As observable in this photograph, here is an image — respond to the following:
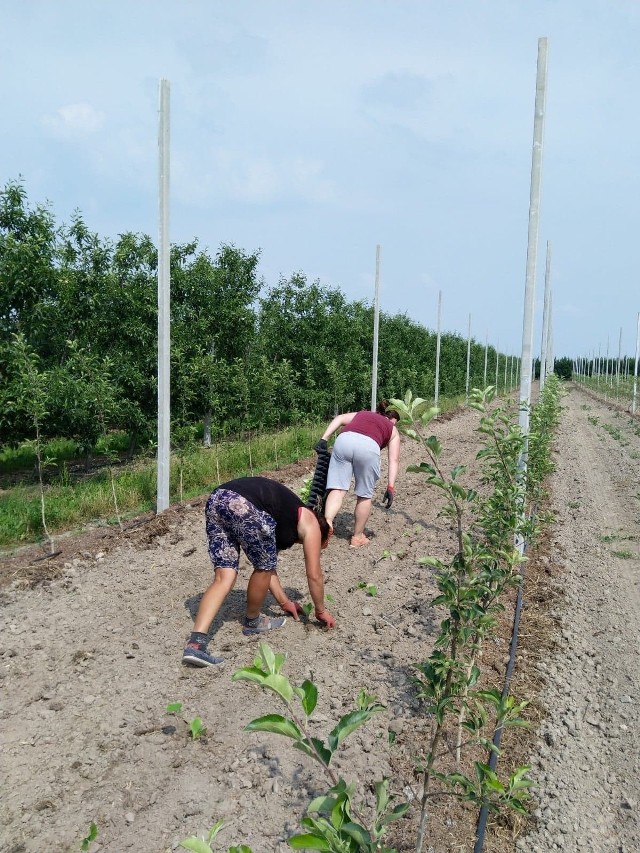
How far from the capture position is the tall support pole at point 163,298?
273 inches

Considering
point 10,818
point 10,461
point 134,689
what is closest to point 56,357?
point 10,461

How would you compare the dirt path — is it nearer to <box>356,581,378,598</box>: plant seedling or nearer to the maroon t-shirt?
<box>356,581,378,598</box>: plant seedling

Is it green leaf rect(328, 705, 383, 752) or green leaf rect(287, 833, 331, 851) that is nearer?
green leaf rect(287, 833, 331, 851)

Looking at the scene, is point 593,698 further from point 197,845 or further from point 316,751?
point 197,845

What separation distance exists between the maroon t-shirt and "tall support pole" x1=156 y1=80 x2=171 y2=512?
2.13 meters

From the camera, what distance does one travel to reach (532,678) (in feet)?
12.8

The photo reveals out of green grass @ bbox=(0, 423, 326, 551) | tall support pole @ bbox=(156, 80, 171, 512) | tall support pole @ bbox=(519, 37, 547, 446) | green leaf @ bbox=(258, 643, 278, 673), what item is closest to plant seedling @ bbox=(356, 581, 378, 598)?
tall support pole @ bbox=(519, 37, 547, 446)

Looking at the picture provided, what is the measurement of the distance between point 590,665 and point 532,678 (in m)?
0.46

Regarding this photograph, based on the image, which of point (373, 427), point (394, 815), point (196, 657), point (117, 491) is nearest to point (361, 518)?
point (373, 427)

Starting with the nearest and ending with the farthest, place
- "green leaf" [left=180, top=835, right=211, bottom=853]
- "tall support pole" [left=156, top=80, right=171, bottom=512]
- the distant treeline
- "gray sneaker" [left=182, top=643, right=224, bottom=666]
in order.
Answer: "green leaf" [left=180, top=835, right=211, bottom=853] < "gray sneaker" [left=182, top=643, right=224, bottom=666] < "tall support pole" [left=156, top=80, right=171, bottom=512] < the distant treeline

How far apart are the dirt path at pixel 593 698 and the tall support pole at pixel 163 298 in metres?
4.03

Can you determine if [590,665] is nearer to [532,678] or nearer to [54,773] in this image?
[532,678]

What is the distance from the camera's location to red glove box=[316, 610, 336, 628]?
4254 millimetres

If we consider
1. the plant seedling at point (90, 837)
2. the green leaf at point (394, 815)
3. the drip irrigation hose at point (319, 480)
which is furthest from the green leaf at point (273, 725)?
the drip irrigation hose at point (319, 480)
